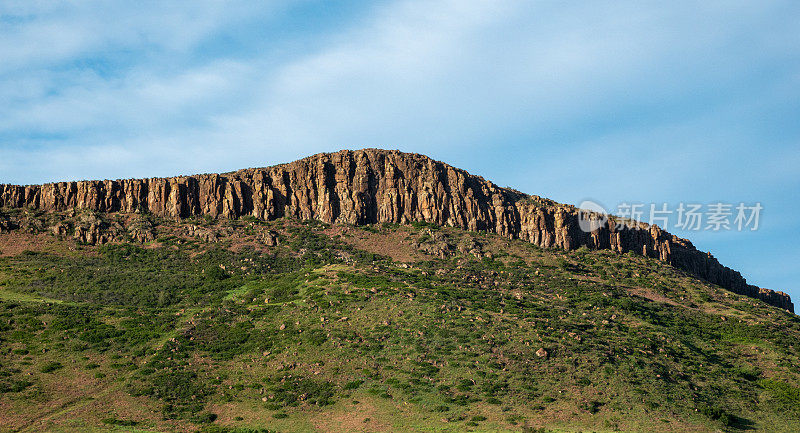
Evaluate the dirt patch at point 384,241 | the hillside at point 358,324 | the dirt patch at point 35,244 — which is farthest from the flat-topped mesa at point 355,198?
the dirt patch at point 35,244

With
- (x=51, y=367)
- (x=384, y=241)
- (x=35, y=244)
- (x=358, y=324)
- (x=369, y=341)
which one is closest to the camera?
(x=51, y=367)

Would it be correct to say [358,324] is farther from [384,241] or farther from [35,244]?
[35,244]

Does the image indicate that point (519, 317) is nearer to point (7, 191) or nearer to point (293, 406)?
point (293, 406)

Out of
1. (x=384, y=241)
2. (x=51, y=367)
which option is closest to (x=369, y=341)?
(x=51, y=367)

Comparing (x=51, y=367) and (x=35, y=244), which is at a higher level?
(x=35, y=244)

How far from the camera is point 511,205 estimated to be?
133 meters

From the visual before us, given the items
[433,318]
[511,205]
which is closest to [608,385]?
[433,318]

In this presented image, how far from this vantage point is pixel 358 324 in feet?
269

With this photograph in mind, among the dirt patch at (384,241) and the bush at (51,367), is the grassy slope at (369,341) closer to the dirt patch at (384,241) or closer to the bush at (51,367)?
the bush at (51,367)

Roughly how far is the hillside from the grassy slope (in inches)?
12.2

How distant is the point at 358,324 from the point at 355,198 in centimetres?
4643

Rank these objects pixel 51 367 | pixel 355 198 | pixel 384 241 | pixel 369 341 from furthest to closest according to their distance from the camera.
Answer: pixel 355 198, pixel 384 241, pixel 369 341, pixel 51 367

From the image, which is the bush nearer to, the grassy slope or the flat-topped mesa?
the grassy slope

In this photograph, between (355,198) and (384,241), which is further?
(355,198)
